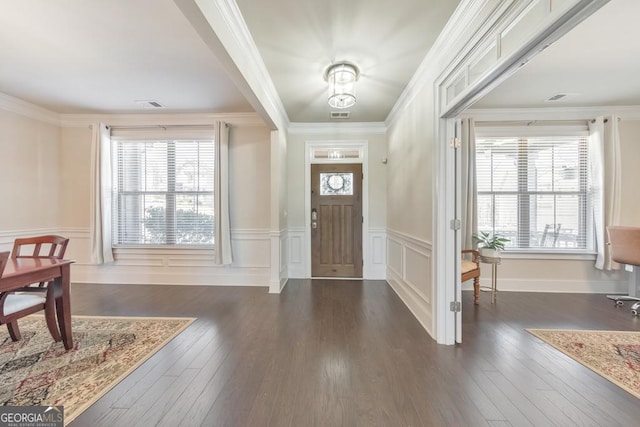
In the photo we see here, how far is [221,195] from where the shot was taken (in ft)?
13.5

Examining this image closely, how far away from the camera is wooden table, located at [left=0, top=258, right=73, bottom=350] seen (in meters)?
1.88

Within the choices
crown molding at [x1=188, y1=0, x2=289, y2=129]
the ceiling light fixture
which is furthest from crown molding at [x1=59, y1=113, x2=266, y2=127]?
the ceiling light fixture

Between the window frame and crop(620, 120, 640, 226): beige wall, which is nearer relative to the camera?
crop(620, 120, 640, 226): beige wall

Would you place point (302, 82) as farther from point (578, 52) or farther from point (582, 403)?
point (582, 403)

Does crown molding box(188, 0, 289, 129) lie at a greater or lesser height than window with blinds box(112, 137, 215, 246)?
greater

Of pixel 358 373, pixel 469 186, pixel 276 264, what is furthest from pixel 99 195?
pixel 469 186

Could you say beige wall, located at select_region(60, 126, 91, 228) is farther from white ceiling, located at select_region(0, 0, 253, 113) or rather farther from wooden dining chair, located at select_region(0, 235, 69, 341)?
wooden dining chair, located at select_region(0, 235, 69, 341)

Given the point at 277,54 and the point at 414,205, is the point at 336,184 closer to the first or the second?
the point at 414,205

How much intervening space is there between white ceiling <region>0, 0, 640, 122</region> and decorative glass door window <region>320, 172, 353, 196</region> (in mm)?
1223

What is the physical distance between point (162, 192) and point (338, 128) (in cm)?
316

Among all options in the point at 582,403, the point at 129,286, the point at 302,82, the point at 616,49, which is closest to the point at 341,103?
the point at 302,82

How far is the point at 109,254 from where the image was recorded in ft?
13.9

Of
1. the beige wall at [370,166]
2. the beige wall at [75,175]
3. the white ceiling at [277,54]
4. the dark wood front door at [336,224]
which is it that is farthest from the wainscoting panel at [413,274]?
the beige wall at [75,175]

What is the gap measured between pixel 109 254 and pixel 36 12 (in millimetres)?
3331
